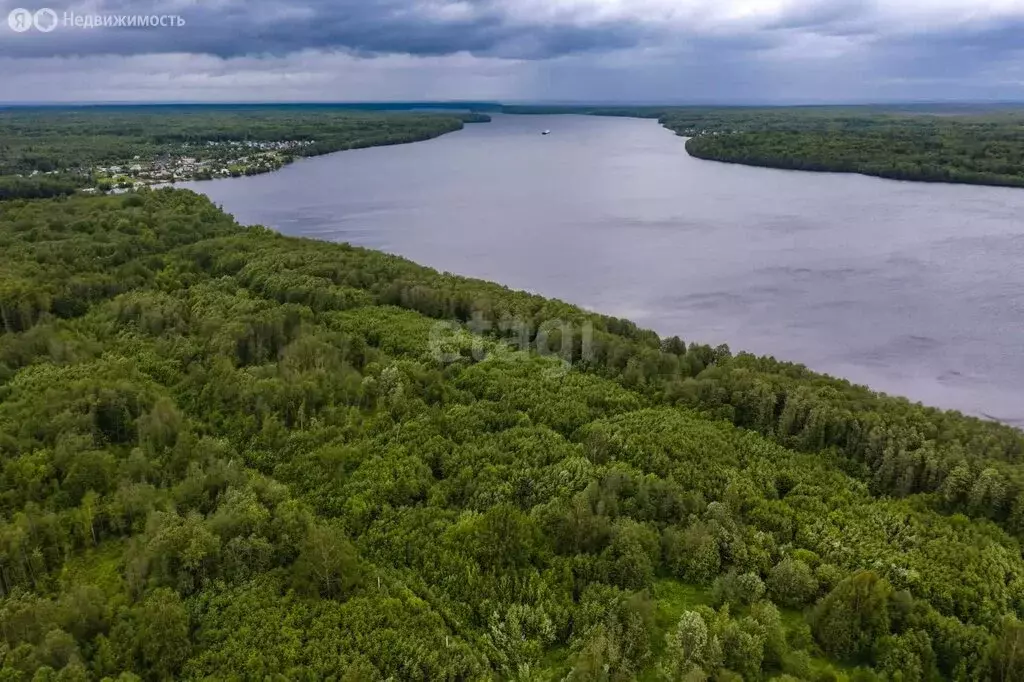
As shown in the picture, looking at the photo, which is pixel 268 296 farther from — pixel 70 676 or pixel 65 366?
pixel 70 676

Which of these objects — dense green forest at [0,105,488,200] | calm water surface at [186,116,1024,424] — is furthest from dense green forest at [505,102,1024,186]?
dense green forest at [0,105,488,200]

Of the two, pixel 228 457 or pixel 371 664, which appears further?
pixel 228 457

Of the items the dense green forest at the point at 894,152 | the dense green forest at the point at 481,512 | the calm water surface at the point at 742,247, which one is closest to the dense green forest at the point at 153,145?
the calm water surface at the point at 742,247

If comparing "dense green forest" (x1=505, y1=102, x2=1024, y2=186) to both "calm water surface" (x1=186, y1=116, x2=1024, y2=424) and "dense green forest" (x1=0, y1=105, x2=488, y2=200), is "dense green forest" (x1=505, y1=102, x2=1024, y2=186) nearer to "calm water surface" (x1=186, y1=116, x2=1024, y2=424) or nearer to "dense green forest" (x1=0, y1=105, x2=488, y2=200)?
"calm water surface" (x1=186, y1=116, x2=1024, y2=424)

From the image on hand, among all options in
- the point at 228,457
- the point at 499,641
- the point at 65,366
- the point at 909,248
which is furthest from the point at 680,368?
the point at 909,248

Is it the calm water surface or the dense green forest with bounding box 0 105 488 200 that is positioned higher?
the dense green forest with bounding box 0 105 488 200

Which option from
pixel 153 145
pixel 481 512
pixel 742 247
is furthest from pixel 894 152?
pixel 153 145
